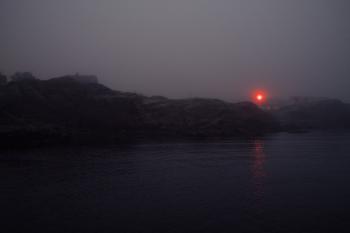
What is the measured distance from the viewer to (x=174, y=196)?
1583 inches

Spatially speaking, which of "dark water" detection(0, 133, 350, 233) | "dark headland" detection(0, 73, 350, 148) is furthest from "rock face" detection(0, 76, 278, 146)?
"dark water" detection(0, 133, 350, 233)

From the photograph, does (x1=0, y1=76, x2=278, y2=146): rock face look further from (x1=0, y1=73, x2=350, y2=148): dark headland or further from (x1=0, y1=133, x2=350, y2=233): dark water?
(x1=0, y1=133, x2=350, y2=233): dark water

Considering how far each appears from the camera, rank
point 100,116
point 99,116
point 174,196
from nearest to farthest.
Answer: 1. point 174,196
2. point 99,116
3. point 100,116

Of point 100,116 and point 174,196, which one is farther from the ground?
point 100,116

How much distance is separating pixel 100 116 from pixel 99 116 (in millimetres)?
527

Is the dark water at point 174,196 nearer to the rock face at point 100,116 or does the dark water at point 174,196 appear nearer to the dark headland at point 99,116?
the dark headland at point 99,116

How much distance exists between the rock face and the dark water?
47.5 meters

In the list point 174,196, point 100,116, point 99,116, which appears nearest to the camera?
point 174,196

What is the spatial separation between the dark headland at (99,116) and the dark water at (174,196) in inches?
1796

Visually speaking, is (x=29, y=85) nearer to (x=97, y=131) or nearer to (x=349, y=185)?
(x=97, y=131)

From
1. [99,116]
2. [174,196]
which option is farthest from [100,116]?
[174,196]

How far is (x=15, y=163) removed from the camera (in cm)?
6550

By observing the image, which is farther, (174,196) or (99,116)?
(99,116)

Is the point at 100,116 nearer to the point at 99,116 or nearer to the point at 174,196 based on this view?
the point at 99,116
